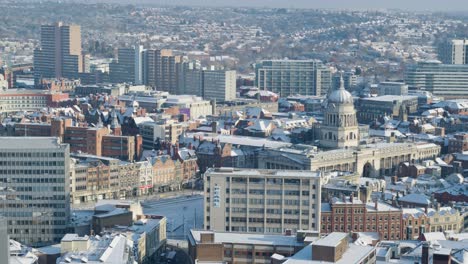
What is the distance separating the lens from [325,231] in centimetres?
5316

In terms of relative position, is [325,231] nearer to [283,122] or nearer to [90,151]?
[90,151]

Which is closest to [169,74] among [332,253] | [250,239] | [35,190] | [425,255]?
[35,190]

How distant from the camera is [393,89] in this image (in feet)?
365

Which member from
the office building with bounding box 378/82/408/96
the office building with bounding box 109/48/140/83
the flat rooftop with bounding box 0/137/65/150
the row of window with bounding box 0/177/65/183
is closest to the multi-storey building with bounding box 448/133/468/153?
the office building with bounding box 378/82/408/96

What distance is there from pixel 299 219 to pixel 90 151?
94.0ft

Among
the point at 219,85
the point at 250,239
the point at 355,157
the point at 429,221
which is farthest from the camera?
the point at 219,85

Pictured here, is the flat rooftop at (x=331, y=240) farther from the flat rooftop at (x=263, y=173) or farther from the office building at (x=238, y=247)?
the flat rooftop at (x=263, y=173)

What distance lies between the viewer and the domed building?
74375mm

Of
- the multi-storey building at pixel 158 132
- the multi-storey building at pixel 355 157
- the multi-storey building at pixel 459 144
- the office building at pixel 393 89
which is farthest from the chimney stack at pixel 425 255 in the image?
the office building at pixel 393 89

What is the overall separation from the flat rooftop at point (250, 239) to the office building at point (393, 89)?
217 feet

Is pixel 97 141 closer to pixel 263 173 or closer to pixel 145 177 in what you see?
pixel 145 177

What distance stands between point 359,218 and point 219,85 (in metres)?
61.5

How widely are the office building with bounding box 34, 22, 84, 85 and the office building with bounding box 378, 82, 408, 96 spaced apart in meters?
35.2

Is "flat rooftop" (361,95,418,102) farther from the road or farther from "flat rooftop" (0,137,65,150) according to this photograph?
"flat rooftop" (0,137,65,150)
